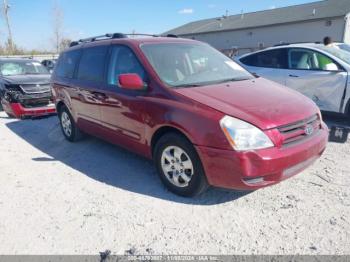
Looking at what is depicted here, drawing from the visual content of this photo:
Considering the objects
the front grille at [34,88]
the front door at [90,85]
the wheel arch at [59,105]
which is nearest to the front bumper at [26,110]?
the front grille at [34,88]

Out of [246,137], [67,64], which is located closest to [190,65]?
[246,137]

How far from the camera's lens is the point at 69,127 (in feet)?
18.8

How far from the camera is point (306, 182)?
3.64 m

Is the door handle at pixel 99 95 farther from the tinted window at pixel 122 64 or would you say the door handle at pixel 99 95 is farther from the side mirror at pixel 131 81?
the side mirror at pixel 131 81

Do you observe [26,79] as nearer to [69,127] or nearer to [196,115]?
[69,127]

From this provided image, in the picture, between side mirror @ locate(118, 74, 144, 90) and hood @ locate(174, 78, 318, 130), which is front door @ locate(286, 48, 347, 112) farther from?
side mirror @ locate(118, 74, 144, 90)

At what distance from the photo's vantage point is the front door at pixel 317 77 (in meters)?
5.63

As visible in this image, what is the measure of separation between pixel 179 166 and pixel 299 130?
133 centimetres

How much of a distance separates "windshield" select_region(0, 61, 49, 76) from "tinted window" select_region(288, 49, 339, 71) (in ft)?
24.6

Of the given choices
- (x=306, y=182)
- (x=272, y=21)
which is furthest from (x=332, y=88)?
(x=272, y=21)

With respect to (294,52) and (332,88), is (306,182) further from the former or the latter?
(294,52)

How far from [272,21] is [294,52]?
27.1m

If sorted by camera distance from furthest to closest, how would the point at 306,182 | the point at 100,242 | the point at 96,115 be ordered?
the point at 96,115, the point at 306,182, the point at 100,242

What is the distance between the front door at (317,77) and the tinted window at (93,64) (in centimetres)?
394
